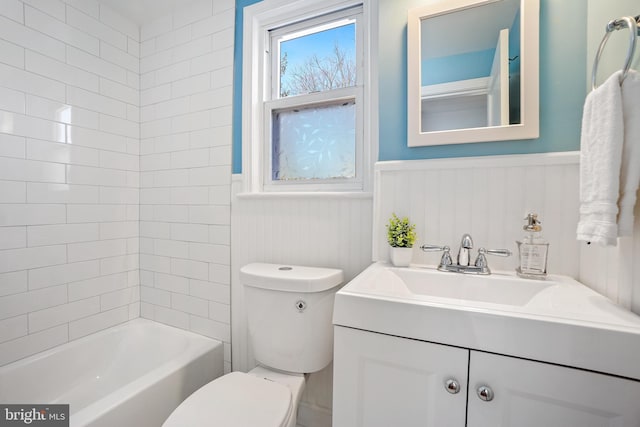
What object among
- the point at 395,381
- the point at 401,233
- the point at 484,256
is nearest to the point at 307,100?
the point at 401,233

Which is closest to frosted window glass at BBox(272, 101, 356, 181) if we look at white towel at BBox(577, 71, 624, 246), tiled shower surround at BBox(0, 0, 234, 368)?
→ tiled shower surround at BBox(0, 0, 234, 368)

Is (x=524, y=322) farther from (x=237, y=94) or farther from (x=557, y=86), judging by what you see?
(x=237, y=94)

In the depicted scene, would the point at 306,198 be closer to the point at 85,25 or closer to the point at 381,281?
the point at 381,281

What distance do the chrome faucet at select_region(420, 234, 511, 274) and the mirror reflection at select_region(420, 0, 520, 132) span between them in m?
0.46

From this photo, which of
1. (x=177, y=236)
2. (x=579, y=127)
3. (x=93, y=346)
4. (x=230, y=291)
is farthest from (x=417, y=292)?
(x=93, y=346)

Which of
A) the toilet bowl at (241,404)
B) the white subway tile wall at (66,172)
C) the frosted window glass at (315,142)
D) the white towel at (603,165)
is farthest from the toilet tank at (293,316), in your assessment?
the white subway tile wall at (66,172)

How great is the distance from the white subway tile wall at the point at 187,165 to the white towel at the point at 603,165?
59.2 inches

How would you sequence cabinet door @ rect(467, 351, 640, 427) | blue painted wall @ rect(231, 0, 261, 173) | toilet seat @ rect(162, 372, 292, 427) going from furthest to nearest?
blue painted wall @ rect(231, 0, 261, 173) → toilet seat @ rect(162, 372, 292, 427) → cabinet door @ rect(467, 351, 640, 427)

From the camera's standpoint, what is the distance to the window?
1477mm

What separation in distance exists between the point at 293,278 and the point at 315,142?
78cm

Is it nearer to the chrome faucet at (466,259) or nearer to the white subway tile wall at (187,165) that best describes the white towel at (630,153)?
the chrome faucet at (466,259)

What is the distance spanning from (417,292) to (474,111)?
2.36ft

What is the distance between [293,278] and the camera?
3.79 feet

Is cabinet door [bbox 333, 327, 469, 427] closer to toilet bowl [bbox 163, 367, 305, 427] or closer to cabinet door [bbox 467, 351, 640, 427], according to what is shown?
cabinet door [bbox 467, 351, 640, 427]
